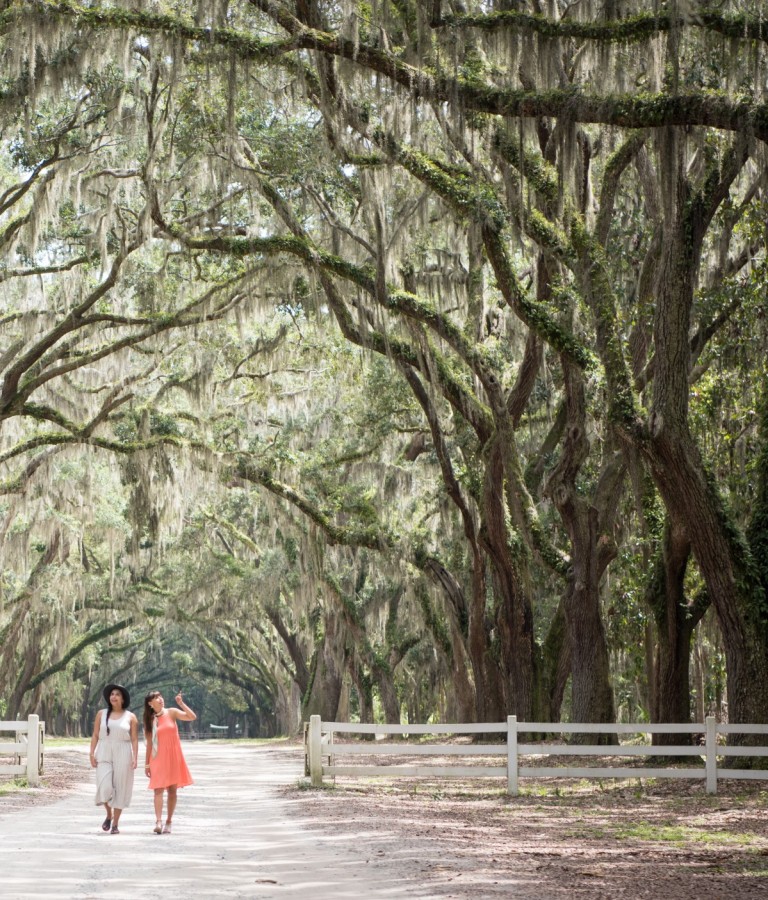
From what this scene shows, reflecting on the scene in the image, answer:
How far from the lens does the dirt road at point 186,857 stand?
5941 mm

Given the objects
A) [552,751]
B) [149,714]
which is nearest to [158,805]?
[149,714]

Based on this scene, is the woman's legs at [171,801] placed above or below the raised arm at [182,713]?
below

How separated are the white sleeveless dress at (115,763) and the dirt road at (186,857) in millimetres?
267

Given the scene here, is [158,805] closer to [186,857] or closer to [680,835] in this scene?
[186,857]

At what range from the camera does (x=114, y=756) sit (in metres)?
9.00

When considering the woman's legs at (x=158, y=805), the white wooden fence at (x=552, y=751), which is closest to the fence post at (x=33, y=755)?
the white wooden fence at (x=552, y=751)

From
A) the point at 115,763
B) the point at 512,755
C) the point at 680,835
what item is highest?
the point at 115,763

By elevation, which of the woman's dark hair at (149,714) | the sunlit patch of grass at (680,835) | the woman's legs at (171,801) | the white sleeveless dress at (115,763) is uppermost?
the woman's dark hair at (149,714)

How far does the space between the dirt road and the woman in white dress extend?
0.22m

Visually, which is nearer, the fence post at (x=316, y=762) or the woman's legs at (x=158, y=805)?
the woman's legs at (x=158, y=805)

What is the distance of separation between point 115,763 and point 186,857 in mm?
1801

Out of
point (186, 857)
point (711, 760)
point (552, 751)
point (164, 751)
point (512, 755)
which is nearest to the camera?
point (186, 857)

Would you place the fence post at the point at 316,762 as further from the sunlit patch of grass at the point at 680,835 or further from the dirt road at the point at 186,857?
the sunlit patch of grass at the point at 680,835

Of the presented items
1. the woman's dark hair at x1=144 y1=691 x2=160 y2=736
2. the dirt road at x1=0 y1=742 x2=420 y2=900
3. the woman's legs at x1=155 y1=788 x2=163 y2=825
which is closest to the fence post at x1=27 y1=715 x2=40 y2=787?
the dirt road at x1=0 y1=742 x2=420 y2=900
